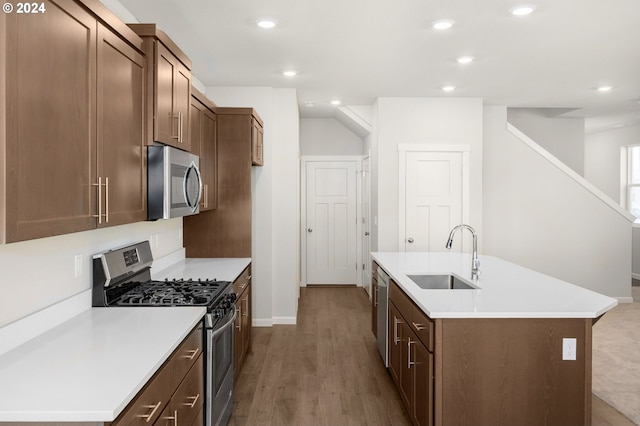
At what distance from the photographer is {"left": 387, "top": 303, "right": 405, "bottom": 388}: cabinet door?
10.7 feet

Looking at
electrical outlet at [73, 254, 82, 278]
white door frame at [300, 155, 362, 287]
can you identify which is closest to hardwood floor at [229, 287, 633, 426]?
electrical outlet at [73, 254, 82, 278]

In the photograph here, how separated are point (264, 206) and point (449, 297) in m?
3.04

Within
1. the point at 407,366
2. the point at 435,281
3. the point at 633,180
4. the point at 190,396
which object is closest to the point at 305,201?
the point at 435,281

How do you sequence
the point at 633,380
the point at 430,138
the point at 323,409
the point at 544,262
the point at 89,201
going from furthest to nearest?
the point at 544,262 → the point at 430,138 → the point at 633,380 → the point at 323,409 → the point at 89,201

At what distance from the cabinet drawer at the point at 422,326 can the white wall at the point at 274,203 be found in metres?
2.77

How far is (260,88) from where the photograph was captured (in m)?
5.32

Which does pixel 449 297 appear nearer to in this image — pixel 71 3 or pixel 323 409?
pixel 323 409

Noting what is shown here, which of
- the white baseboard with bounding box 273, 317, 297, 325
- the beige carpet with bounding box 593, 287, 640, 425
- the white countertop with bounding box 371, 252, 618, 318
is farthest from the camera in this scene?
the white baseboard with bounding box 273, 317, 297, 325

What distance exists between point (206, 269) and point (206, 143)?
109 centimetres

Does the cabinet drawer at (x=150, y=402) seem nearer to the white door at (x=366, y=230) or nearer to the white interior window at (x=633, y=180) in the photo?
the white door at (x=366, y=230)

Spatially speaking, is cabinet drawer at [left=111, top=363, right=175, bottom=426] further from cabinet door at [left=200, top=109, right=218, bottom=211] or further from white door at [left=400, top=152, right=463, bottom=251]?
white door at [left=400, top=152, right=463, bottom=251]

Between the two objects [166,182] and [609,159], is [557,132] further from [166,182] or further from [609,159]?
[166,182]

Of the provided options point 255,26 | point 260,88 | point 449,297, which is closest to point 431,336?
point 449,297

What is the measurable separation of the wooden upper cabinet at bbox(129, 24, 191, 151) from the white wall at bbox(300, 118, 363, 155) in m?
4.60
